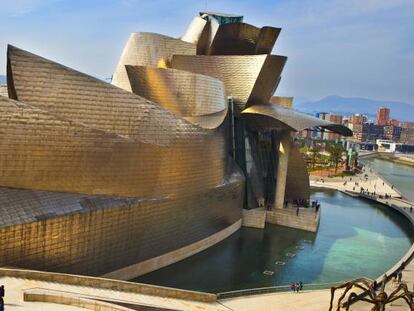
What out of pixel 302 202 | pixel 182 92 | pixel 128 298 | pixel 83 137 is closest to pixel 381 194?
pixel 302 202

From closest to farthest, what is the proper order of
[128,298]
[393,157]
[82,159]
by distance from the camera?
[128,298], [82,159], [393,157]

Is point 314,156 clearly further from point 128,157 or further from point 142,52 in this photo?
point 128,157

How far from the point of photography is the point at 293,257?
94.2 feet

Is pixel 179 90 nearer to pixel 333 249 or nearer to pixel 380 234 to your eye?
pixel 333 249

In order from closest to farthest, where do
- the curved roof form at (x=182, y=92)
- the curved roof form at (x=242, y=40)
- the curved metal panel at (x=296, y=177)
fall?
the curved roof form at (x=182, y=92)
the curved roof form at (x=242, y=40)
the curved metal panel at (x=296, y=177)

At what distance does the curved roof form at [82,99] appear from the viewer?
741 inches

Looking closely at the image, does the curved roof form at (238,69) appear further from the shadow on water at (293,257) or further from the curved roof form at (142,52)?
the shadow on water at (293,257)

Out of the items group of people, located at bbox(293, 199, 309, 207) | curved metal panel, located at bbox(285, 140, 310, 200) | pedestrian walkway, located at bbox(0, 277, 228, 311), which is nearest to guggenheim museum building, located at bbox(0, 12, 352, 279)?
pedestrian walkway, located at bbox(0, 277, 228, 311)

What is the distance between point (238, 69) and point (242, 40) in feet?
14.6

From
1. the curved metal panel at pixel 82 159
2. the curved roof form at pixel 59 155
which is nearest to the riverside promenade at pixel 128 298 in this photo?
the curved roof form at pixel 59 155

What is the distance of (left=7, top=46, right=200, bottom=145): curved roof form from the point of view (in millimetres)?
18812

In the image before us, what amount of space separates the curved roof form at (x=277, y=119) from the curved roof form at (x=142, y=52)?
7.66 meters

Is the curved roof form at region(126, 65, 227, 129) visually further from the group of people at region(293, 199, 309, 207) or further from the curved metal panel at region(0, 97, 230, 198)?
the group of people at region(293, 199, 309, 207)

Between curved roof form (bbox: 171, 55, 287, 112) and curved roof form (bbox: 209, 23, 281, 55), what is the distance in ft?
10.5
